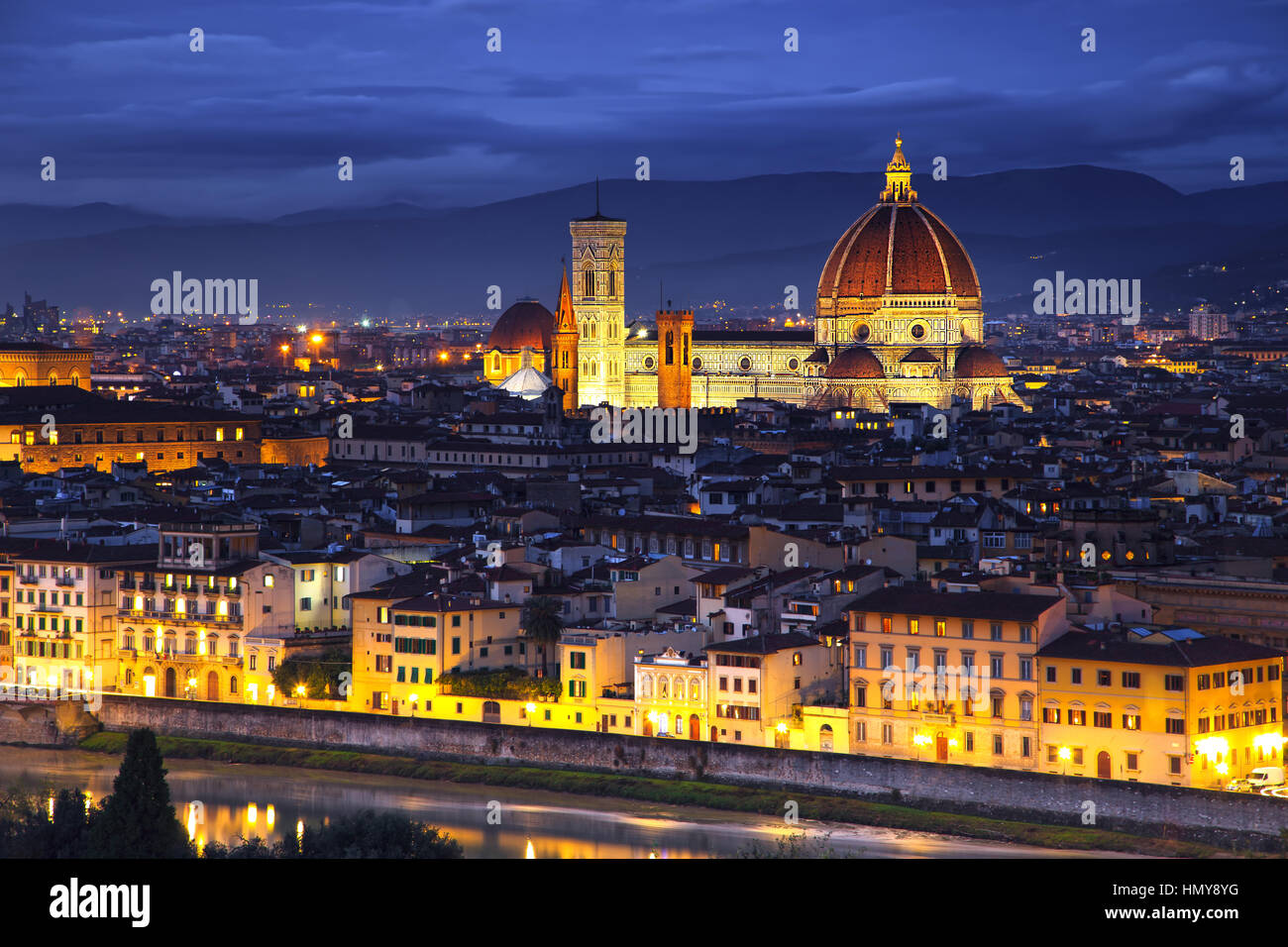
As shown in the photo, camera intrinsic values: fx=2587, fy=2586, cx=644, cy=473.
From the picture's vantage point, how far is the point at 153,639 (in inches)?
1556

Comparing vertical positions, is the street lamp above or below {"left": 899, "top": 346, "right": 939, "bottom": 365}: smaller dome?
below

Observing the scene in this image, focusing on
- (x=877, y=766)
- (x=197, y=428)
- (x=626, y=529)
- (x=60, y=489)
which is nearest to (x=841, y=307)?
(x=197, y=428)

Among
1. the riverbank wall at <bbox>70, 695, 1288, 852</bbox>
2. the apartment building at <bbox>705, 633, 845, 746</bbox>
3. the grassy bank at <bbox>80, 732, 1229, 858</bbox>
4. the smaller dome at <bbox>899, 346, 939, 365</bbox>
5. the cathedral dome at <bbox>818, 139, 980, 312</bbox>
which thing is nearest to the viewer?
the riverbank wall at <bbox>70, 695, 1288, 852</bbox>

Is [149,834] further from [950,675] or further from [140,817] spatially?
[950,675]

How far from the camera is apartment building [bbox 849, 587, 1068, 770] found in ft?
104

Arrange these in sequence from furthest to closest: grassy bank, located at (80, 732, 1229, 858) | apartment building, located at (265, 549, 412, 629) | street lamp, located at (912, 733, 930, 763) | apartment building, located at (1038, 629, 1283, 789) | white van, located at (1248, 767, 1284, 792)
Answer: apartment building, located at (265, 549, 412, 629) → street lamp, located at (912, 733, 930, 763) → apartment building, located at (1038, 629, 1283, 789) → white van, located at (1248, 767, 1284, 792) → grassy bank, located at (80, 732, 1229, 858)

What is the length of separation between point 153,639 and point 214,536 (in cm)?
182

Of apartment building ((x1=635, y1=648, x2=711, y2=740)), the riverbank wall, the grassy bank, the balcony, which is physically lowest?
the grassy bank

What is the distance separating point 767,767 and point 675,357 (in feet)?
267

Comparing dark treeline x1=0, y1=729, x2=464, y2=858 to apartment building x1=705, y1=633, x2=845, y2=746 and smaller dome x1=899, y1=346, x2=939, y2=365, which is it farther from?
smaller dome x1=899, y1=346, x2=939, y2=365

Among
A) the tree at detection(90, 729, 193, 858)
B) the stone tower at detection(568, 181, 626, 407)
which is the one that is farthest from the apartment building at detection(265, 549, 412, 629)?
the stone tower at detection(568, 181, 626, 407)

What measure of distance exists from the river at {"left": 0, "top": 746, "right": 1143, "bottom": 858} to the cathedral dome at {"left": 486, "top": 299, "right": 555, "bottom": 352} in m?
100
